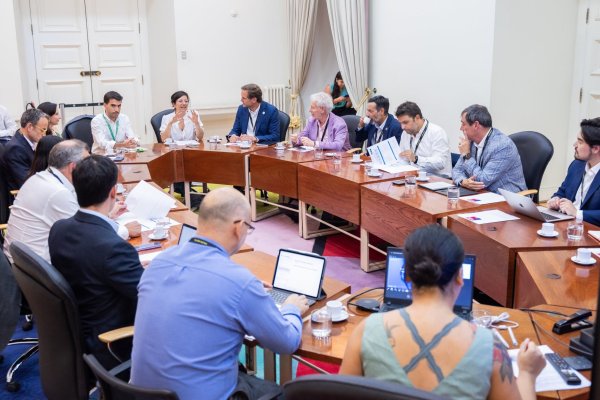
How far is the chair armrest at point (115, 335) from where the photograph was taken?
2393mm

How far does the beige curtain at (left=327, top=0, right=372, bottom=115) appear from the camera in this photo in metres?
7.56

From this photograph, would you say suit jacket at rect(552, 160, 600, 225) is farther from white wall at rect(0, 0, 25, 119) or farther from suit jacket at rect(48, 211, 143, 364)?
white wall at rect(0, 0, 25, 119)

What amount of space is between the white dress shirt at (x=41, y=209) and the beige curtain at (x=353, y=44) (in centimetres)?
504

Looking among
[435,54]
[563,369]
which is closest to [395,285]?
[563,369]

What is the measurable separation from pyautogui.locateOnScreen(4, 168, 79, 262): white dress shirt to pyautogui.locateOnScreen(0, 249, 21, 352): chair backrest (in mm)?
204

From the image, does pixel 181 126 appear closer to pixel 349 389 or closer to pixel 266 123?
pixel 266 123

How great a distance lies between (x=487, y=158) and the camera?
4.38 m

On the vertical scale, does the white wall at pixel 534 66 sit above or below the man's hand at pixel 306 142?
above

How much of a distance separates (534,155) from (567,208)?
95 centimetres

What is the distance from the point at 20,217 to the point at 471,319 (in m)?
2.25

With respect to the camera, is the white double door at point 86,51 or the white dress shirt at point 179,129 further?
the white double door at point 86,51

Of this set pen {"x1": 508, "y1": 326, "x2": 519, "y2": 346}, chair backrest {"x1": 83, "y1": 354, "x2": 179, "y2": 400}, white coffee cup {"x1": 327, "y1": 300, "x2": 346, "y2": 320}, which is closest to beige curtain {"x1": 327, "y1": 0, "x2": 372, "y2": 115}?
white coffee cup {"x1": 327, "y1": 300, "x2": 346, "y2": 320}

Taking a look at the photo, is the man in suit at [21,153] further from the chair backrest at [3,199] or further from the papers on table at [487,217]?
the papers on table at [487,217]

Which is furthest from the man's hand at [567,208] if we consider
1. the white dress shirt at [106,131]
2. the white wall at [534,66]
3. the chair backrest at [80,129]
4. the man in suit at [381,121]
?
the chair backrest at [80,129]
